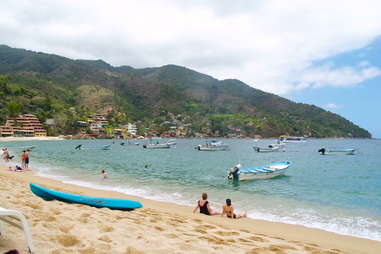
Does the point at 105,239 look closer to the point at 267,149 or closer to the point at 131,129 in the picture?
the point at 267,149

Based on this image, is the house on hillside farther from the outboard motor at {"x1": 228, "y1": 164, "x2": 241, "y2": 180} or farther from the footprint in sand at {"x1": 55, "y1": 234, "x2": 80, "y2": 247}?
the footprint in sand at {"x1": 55, "y1": 234, "x2": 80, "y2": 247}

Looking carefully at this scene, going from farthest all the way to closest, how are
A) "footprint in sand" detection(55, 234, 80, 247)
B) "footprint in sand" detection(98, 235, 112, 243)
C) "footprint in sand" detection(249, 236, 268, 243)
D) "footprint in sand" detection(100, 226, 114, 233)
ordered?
"footprint in sand" detection(249, 236, 268, 243)
"footprint in sand" detection(100, 226, 114, 233)
"footprint in sand" detection(98, 235, 112, 243)
"footprint in sand" detection(55, 234, 80, 247)

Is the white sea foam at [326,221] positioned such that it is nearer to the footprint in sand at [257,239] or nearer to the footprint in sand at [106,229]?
the footprint in sand at [257,239]

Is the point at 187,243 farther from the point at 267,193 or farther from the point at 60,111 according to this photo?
the point at 60,111

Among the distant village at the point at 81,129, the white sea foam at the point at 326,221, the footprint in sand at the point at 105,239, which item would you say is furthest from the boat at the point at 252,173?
the distant village at the point at 81,129

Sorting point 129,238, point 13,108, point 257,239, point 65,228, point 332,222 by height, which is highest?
point 13,108

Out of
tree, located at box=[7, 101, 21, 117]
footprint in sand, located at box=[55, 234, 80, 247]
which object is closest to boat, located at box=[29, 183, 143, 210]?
footprint in sand, located at box=[55, 234, 80, 247]

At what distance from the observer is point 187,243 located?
242 inches

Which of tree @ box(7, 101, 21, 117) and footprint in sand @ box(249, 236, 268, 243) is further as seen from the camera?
tree @ box(7, 101, 21, 117)

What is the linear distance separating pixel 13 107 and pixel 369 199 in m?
156

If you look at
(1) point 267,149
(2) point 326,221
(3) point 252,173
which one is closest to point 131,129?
(1) point 267,149

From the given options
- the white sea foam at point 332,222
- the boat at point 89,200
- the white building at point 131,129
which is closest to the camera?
the boat at point 89,200

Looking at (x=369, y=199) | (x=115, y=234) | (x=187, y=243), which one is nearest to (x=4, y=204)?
(x=115, y=234)

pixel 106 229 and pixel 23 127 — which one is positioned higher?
pixel 23 127
